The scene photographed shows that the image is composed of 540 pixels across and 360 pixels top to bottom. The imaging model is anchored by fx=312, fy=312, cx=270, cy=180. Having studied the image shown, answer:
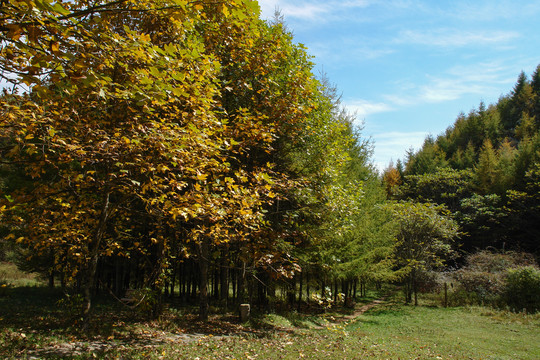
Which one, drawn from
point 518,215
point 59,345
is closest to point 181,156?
point 59,345

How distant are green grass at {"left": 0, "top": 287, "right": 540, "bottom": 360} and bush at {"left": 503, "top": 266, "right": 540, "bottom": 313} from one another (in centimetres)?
327

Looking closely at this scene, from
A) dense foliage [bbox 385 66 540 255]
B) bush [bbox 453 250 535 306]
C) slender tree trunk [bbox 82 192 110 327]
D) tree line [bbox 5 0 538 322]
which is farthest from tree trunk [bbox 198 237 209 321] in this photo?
dense foliage [bbox 385 66 540 255]

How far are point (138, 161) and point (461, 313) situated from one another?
1816 centimetres

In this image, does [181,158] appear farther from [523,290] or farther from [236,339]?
[523,290]

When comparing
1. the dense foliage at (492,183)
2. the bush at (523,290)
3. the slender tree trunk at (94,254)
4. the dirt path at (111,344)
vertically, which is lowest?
the bush at (523,290)

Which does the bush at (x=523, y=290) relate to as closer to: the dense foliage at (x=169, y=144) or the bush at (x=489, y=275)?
the bush at (x=489, y=275)

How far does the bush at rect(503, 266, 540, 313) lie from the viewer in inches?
634

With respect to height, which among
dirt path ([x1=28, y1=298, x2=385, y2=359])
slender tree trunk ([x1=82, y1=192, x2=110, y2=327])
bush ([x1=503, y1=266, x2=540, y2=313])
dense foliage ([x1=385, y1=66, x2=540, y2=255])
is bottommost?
bush ([x1=503, y1=266, x2=540, y2=313])

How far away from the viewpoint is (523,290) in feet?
54.3

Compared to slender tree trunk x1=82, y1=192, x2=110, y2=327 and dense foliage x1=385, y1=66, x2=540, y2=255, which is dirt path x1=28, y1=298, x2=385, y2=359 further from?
dense foliage x1=385, y1=66, x2=540, y2=255

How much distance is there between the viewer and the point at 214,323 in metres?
9.68

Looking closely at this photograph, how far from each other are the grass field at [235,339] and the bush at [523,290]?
318cm

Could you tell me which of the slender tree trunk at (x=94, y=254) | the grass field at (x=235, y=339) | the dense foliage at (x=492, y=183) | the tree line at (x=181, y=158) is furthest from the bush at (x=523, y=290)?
the slender tree trunk at (x=94, y=254)

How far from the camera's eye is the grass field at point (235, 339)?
5656 mm
